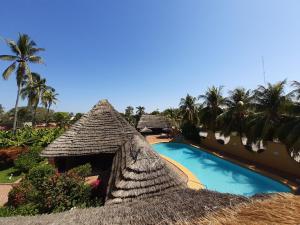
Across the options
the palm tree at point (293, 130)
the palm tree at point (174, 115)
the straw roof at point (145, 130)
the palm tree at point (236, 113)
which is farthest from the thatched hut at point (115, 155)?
the palm tree at point (174, 115)

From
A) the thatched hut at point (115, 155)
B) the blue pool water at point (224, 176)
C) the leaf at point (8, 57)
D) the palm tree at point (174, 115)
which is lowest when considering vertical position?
the blue pool water at point (224, 176)

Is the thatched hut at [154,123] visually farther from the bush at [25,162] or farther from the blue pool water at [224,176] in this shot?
the bush at [25,162]

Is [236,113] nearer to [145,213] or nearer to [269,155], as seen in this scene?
[269,155]

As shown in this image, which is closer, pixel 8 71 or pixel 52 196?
pixel 52 196

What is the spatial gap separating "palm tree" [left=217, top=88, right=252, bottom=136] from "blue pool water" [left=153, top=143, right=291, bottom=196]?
10.9 feet

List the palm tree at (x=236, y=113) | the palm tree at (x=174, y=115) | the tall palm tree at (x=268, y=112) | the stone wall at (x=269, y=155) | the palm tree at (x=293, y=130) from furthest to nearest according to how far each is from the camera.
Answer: the palm tree at (x=174, y=115) → the palm tree at (x=236, y=113) → the tall palm tree at (x=268, y=112) → the stone wall at (x=269, y=155) → the palm tree at (x=293, y=130)

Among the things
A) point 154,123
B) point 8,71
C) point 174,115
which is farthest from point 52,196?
point 174,115

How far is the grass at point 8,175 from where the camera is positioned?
12.8 m

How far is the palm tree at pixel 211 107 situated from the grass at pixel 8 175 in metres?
19.5

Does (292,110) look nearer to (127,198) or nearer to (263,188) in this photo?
(263,188)

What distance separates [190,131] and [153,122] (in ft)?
34.6

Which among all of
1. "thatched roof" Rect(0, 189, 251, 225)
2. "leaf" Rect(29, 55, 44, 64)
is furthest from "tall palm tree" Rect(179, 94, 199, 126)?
"thatched roof" Rect(0, 189, 251, 225)

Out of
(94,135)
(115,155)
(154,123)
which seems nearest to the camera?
(115,155)

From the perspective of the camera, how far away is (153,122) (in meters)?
37.1
